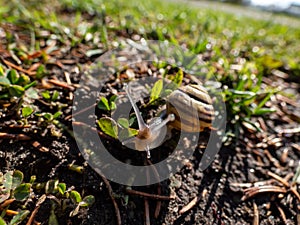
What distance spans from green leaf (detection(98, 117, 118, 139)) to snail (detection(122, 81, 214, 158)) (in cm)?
7

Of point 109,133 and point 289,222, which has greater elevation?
point 109,133

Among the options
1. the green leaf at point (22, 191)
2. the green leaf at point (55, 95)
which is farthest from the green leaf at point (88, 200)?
the green leaf at point (55, 95)

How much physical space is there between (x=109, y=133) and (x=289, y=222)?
96 cm

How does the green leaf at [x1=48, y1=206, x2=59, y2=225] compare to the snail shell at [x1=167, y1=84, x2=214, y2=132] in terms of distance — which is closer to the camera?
the green leaf at [x1=48, y1=206, x2=59, y2=225]

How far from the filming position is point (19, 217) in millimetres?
1222

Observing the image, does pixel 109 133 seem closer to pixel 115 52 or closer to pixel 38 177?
pixel 38 177

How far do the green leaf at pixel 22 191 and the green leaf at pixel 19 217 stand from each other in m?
0.06

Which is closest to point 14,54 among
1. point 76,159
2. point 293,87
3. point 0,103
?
point 0,103

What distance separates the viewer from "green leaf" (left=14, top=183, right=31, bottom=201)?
1.27m

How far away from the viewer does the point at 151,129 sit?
1.45 metres

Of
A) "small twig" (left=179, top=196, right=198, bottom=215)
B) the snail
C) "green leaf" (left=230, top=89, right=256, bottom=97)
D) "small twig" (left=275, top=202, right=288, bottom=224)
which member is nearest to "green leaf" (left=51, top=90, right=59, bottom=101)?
the snail

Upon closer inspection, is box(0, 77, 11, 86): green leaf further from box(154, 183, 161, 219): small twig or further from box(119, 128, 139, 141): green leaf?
box(154, 183, 161, 219): small twig

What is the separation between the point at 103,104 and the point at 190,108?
436 millimetres

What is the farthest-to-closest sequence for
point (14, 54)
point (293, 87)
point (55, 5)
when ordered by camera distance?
point (55, 5), point (293, 87), point (14, 54)
